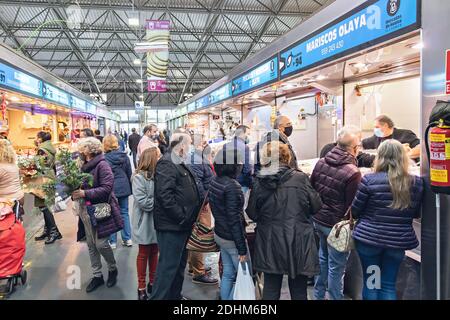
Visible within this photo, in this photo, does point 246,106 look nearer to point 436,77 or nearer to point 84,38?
point 436,77

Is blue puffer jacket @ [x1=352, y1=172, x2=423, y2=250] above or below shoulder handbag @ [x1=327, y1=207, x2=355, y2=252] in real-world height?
above

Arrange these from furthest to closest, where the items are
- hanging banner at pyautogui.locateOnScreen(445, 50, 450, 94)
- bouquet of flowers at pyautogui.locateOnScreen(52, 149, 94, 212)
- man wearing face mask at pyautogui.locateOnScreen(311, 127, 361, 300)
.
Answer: bouquet of flowers at pyautogui.locateOnScreen(52, 149, 94, 212), man wearing face mask at pyautogui.locateOnScreen(311, 127, 361, 300), hanging banner at pyautogui.locateOnScreen(445, 50, 450, 94)

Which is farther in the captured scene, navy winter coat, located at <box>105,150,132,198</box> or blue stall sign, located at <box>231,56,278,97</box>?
blue stall sign, located at <box>231,56,278,97</box>

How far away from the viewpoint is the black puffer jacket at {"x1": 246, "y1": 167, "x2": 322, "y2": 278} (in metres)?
2.43

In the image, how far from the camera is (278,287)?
257 cm

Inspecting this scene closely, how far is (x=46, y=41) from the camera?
1778cm

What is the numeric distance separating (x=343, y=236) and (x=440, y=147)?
1.02 m

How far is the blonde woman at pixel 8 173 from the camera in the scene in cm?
360

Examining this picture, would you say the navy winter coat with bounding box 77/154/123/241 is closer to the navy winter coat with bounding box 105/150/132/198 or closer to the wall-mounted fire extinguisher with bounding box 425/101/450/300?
the navy winter coat with bounding box 105/150/132/198

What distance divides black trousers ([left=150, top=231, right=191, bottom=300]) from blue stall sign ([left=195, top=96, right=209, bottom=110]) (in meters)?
8.92

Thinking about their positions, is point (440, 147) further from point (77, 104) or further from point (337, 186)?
point (77, 104)

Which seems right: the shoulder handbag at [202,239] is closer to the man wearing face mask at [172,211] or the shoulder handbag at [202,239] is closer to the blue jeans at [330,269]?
the man wearing face mask at [172,211]

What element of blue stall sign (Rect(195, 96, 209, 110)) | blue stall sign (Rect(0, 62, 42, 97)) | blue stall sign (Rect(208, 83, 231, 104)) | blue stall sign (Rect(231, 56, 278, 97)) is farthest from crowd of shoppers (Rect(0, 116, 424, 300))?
blue stall sign (Rect(195, 96, 209, 110))

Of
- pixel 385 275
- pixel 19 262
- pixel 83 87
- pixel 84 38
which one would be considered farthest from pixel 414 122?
pixel 83 87
